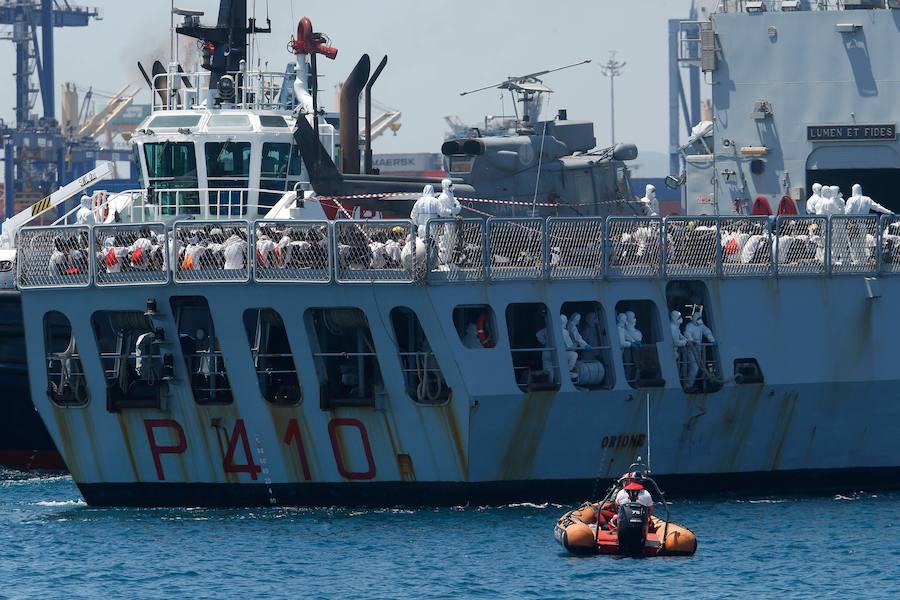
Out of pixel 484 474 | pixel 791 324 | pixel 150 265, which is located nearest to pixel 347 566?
pixel 484 474

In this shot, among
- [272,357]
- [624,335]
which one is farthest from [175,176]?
[624,335]

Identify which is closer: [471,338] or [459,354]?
[459,354]

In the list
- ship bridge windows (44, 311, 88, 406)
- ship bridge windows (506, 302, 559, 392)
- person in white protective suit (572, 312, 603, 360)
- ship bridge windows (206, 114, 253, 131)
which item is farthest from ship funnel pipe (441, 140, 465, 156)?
ship bridge windows (44, 311, 88, 406)

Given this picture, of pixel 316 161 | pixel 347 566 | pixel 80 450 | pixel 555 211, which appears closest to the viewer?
pixel 347 566

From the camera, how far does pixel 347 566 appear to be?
29766mm

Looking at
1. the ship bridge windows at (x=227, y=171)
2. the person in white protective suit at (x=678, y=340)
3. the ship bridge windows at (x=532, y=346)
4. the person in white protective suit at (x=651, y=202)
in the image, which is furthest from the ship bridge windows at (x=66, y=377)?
the person in white protective suit at (x=651, y=202)

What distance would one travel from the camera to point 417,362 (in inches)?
1303

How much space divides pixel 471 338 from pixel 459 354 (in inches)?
28.3

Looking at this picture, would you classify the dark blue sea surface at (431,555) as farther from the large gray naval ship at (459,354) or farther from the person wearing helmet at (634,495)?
the person wearing helmet at (634,495)

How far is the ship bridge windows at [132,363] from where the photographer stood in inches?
1331

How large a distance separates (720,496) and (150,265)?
469 inches

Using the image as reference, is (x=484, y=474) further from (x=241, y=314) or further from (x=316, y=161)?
(x=316, y=161)

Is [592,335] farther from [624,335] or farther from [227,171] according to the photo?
[227,171]

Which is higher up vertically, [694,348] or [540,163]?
[540,163]
